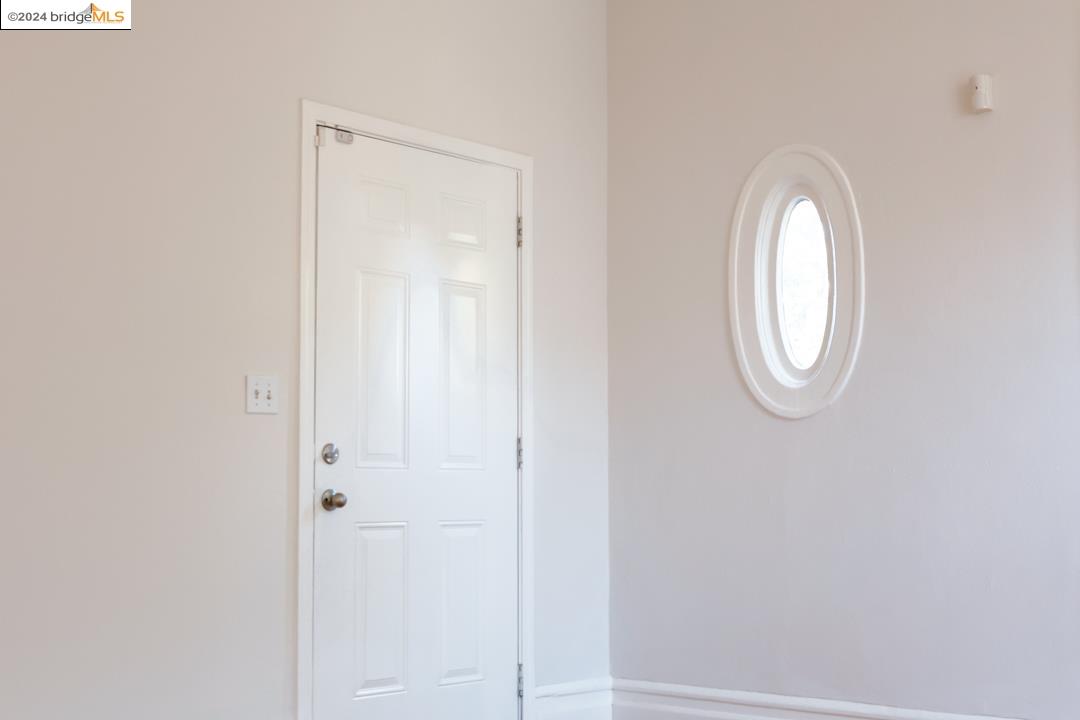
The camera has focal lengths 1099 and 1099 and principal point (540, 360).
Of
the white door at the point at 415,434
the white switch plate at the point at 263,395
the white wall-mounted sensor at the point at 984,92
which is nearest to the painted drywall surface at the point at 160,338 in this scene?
the white switch plate at the point at 263,395

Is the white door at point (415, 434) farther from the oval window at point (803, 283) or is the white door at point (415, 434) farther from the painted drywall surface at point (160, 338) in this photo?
the oval window at point (803, 283)

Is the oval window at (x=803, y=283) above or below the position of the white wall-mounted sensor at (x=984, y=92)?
below

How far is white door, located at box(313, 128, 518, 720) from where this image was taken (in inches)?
143

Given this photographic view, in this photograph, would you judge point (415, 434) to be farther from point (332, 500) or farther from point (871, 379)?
point (871, 379)

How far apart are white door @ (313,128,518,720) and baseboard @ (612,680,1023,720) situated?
60 centimetres

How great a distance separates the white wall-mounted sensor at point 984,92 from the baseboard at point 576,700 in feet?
8.60

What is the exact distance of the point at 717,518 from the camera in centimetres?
432

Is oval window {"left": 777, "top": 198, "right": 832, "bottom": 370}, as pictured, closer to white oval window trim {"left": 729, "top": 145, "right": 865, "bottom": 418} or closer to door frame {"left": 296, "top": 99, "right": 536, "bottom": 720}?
white oval window trim {"left": 729, "top": 145, "right": 865, "bottom": 418}

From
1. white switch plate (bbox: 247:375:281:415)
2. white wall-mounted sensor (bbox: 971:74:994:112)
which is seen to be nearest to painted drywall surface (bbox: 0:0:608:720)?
white switch plate (bbox: 247:375:281:415)

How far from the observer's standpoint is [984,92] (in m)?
3.73

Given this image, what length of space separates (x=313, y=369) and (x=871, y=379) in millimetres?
1971

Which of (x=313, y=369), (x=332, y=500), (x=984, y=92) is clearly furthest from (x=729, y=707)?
(x=984, y=92)

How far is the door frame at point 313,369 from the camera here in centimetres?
349

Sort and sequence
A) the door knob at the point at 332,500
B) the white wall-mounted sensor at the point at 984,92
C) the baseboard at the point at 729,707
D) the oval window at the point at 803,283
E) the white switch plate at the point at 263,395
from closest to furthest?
the white switch plate at the point at 263,395, the door knob at the point at 332,500, the white wall-mounted sensor at the point at 984,92, the baseboard at the point at 729,707, the oval window at the point at 803,283
